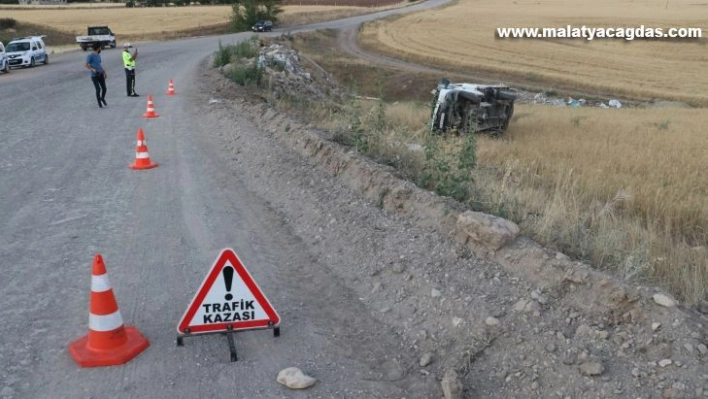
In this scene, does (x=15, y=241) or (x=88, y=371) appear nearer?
(x=88, y=371)

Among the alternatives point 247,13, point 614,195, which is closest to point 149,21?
point 247,13

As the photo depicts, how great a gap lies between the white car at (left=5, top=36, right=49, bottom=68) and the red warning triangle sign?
27.3 m

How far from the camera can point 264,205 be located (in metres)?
7.90

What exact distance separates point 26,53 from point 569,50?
43.7 m

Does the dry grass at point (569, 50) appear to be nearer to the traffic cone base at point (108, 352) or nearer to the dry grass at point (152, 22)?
the dry grass at point (152, 22)

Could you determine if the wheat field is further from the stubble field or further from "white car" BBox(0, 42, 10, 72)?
"white car" BBox(0, 42, 10, 72)

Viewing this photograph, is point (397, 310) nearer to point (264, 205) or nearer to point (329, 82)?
point (264, 205)

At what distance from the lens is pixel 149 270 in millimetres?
5809

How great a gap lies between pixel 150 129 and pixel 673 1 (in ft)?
341

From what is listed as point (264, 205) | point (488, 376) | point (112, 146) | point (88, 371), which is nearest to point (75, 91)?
point (112, 146)

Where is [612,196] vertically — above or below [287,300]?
above

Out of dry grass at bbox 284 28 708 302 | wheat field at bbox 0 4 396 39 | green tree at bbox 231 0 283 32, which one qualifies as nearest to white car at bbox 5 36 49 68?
dry grass at bbox 284 28 708 302

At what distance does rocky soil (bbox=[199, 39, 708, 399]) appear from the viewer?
3771 mm

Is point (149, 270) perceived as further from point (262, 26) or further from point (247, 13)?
point (247, 13)
